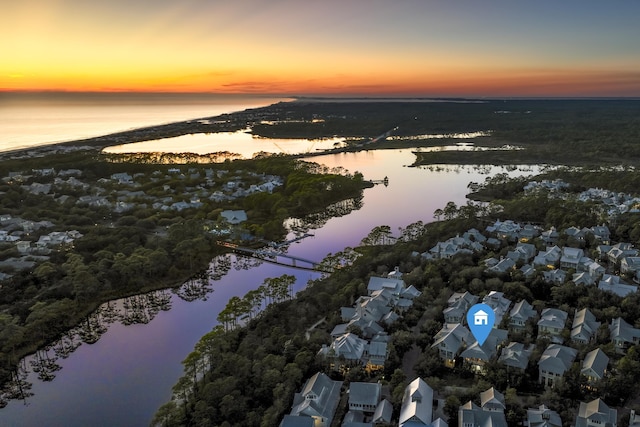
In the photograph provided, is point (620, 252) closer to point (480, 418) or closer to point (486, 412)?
point (486, 412)

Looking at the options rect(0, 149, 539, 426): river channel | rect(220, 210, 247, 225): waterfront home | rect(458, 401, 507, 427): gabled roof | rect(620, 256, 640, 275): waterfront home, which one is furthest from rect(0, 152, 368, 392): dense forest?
rect(620, 256, 640, 275): waterfront home

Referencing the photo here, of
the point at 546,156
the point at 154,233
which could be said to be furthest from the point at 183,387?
the point at 546,156

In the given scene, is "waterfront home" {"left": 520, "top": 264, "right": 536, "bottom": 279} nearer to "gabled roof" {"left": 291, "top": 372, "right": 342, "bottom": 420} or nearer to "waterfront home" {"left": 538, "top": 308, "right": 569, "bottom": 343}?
"waterfront home" {"left": 538, "top": 308, "right": 569, "bottom": 343}

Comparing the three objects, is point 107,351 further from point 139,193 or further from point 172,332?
point 139,193

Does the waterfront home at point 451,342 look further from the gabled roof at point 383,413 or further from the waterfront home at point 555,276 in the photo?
the waterfront home at point 555,276

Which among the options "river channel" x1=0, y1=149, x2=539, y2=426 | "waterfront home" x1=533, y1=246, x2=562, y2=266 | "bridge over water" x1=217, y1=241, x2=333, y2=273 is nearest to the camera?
"river channel" x1=0, y1=149, x2=539, y2=426
